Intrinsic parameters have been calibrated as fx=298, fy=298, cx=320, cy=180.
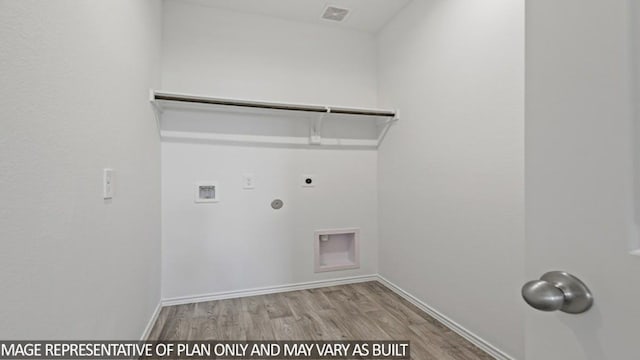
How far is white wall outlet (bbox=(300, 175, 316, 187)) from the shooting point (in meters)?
2.64

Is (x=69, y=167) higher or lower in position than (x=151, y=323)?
higher

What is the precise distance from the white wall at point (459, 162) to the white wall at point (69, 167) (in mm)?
1867

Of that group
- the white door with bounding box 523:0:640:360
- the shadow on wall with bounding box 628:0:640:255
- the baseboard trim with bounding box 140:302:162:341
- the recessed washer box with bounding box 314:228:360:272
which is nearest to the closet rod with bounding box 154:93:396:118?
the recessed washer box with bounding box 314:228:360:272

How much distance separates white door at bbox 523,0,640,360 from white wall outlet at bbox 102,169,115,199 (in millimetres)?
1368

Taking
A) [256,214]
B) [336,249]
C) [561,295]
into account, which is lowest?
[336,249]

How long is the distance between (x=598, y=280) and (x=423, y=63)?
215 centimetres

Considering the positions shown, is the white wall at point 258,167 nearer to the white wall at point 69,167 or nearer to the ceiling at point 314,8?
the ceiling at point 314,8

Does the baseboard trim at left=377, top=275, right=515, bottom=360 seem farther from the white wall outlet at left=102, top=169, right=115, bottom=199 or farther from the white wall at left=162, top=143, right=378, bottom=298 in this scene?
the white wall outlet at left=102, top=169, right=115, bottom=199

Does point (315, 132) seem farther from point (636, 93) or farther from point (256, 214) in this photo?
point (636, 93)

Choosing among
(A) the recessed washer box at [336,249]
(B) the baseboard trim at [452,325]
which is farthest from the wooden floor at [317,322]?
(A) the recessed washer box at [336,249]

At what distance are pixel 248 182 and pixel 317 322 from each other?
1207mm

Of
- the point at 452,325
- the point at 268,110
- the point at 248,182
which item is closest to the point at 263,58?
the point at 268,110

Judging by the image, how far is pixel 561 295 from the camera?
391mm

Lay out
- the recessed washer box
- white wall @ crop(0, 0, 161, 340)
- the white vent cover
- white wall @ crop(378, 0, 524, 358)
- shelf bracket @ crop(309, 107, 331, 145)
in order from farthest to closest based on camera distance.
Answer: the recessed washer box → shelf bracket @ crop(309, 107, 331, 145) → the white vent cover → white wall @ crop(378, 0, 524, 358) → white wall @ crop(0, 0, 161, 340)
